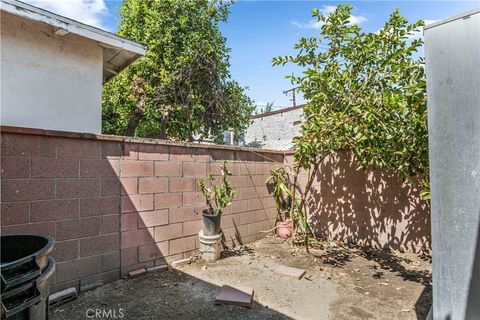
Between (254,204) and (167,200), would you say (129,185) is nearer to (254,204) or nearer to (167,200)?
(167,200)

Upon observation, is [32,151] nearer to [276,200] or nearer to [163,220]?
[163,220]

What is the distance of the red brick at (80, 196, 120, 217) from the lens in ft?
10.8

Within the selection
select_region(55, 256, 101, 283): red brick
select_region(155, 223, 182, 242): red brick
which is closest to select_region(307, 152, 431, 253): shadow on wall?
select_region(155, 223, 182, 242): red brick

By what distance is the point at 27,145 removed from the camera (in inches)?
115

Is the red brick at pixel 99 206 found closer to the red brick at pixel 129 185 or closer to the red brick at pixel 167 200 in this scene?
the red brick at pixel 129 185

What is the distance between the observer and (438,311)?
71.8 inches

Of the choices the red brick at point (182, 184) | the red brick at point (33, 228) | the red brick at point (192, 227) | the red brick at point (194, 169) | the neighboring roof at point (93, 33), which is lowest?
the red brick at point (192, 227)

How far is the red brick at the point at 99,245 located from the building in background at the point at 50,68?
78.0 inches

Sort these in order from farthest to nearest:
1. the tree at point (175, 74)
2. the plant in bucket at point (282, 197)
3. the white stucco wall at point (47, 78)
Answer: the tree at point (175, 74), the plant in bucket at point (282, 197), the white stucco wall at point (47, 78)

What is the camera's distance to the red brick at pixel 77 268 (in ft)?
10.2

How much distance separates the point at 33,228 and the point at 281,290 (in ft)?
8.85

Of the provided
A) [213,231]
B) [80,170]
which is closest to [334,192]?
[213,231]

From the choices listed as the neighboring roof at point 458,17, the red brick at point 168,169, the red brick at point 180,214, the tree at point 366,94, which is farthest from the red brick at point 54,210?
the neighboring roof at point 458,17

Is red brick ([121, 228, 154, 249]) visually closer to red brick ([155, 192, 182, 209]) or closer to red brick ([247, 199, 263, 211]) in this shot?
red brick ([155, 192, 182, 209])
